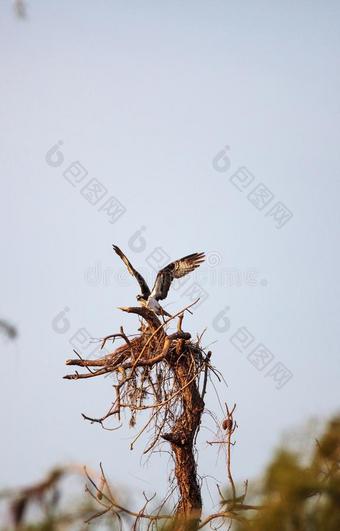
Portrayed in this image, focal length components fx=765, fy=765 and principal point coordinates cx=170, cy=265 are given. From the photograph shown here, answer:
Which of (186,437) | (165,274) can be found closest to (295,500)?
(186,437)

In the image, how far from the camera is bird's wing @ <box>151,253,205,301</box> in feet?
31.7

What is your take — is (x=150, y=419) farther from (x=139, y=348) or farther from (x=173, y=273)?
(x=173, y=273)

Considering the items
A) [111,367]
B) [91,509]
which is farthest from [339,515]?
[111,367]

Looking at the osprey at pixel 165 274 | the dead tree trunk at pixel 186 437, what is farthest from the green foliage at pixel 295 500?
the osprey at pixel 165 274

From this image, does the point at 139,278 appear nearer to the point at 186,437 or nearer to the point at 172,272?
the point at 172,272

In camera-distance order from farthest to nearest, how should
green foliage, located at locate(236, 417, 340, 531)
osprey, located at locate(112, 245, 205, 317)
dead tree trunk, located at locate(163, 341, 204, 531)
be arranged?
osprey, located at locate(112, 245, 205, 317) → dead tree trunk, located at locate(163, 341, 204, 531) → green foliage, located at locate(236, 417, 340, 531)

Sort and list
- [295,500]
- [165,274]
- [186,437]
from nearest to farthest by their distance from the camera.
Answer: [295,500]
[186,437]
[165,274]

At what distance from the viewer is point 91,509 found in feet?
10.7

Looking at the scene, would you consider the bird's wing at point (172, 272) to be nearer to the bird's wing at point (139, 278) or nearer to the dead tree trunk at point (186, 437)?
the bird's wing at point (139, 278)

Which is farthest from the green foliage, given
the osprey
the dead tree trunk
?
the osprey

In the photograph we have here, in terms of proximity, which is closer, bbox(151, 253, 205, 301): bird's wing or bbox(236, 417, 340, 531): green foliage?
bbox(236, 417, 340, 531): green foliage

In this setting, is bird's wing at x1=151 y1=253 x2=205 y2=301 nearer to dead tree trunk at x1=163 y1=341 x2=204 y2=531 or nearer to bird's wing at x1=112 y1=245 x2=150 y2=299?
bird's wing at x1=112 y1=245 x2=150 y2=299

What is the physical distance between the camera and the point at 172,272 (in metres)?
9.77

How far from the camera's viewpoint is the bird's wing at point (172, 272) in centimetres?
967
